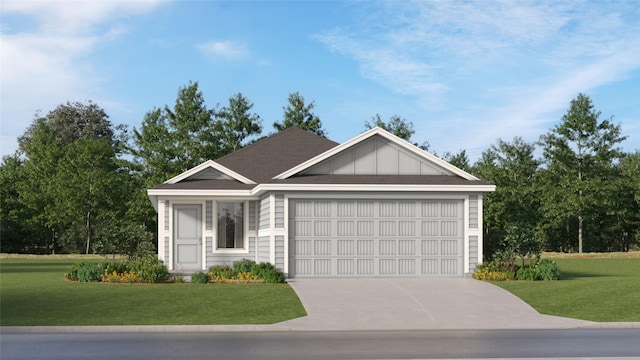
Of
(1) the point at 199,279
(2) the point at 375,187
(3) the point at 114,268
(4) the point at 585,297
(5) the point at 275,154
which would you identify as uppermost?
(5) the point at 275,154

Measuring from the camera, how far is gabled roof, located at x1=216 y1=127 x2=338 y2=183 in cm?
3541

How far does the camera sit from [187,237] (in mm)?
32062

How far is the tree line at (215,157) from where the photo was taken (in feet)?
196

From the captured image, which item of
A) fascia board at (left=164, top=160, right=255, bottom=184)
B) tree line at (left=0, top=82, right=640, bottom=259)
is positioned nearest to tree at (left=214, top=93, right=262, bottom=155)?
tree line at (left=0, top=82, right=640, bottom=259)

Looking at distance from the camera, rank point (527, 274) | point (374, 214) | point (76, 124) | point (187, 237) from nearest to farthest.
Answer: point (527, 274), point (374, 214), point (187, 237), point (76, 124)

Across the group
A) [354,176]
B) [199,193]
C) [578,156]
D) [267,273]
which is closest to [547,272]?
[354,176]

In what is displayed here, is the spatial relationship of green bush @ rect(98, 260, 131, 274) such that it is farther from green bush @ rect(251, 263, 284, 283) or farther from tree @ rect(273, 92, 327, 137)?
tree @ rect(273, 92, 327, 137)

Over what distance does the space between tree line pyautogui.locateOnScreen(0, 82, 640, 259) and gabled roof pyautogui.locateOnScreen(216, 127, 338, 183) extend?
18281 mm

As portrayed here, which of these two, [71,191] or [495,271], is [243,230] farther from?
[71,191]

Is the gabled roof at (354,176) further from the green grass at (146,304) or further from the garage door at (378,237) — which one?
the green grass at (146,304)

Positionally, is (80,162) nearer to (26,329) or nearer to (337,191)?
(337,191)

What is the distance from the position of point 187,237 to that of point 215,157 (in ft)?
91.0

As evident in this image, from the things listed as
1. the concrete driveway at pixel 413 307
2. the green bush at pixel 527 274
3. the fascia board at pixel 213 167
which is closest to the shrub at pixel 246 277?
the concrete driveway at pixel 413 307

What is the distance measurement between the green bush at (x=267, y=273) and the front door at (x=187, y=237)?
5201 millimetres
